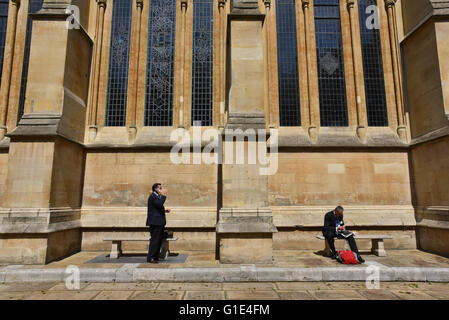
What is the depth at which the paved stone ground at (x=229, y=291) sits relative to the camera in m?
4.63

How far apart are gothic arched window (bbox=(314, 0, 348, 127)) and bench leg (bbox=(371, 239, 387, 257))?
416cm

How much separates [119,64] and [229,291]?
29.0 ft

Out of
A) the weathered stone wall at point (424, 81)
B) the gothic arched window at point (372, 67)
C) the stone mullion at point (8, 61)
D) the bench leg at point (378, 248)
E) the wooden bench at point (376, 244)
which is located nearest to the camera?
the wooden bench at point (376, 244)

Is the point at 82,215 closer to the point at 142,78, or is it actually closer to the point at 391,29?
the point at 142,78

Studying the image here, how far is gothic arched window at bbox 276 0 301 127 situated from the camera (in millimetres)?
9820

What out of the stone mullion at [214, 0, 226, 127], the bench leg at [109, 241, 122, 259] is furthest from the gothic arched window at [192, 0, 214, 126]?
the bench leg at [109, 241, 122, 259]

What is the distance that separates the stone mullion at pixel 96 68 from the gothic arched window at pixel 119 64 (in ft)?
1.23

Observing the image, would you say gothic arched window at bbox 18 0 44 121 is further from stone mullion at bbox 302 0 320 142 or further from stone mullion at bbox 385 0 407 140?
stone mullion at bbox 385 0 407 140

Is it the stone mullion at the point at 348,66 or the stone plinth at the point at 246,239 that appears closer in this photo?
the stone plinth at the point at 246,239

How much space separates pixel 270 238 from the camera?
6738mm

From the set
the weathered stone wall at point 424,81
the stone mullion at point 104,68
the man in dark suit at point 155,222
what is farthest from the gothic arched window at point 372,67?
the stone mullion at point 104,68

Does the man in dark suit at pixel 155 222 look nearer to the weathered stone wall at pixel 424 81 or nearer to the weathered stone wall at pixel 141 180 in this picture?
the weathered stone wall at pixel 141 180

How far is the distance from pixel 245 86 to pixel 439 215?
22.7 feet
